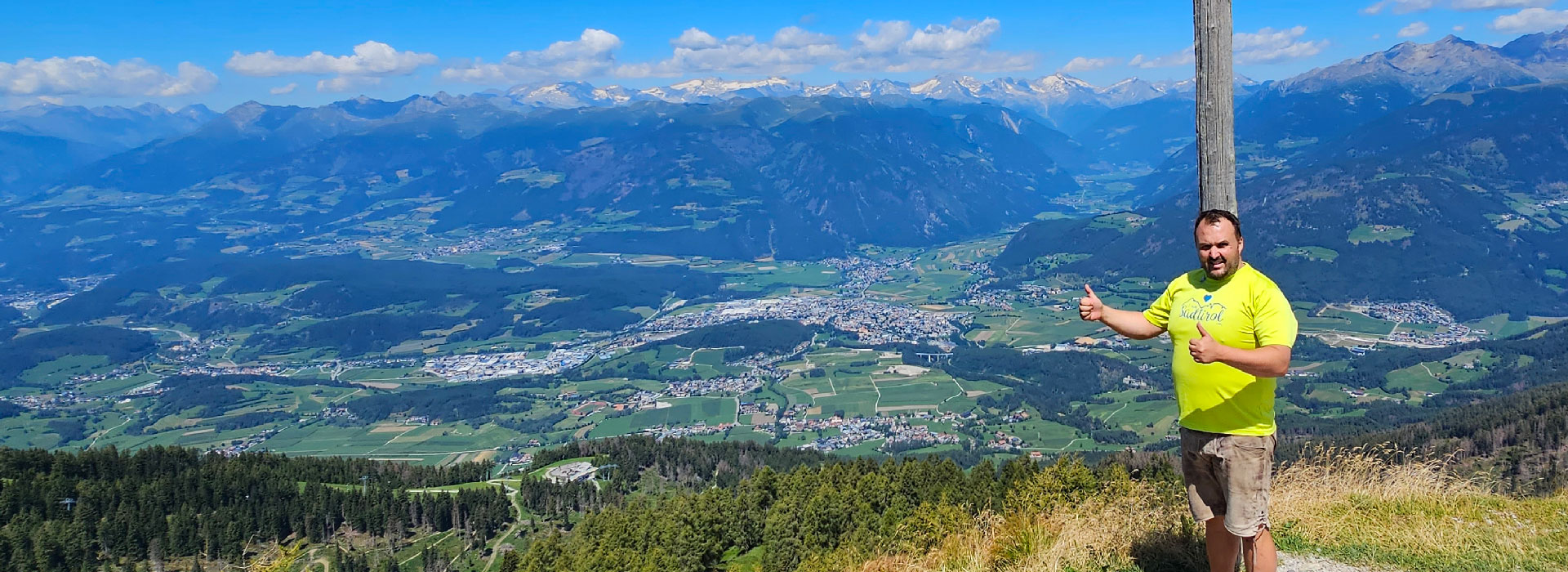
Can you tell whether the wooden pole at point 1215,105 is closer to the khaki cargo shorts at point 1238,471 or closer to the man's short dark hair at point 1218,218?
the man's short dark hair at point 1218,218

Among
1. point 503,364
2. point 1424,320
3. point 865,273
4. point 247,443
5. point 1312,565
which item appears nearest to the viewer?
point 1312,565

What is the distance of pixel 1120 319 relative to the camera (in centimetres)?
642

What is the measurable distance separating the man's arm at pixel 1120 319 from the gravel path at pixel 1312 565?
3048mm

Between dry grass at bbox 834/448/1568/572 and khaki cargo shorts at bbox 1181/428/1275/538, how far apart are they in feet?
7.16

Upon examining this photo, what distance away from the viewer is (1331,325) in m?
113

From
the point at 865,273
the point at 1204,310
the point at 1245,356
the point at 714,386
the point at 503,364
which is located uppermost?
the point at 1204,310

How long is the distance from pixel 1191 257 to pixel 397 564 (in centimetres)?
14720

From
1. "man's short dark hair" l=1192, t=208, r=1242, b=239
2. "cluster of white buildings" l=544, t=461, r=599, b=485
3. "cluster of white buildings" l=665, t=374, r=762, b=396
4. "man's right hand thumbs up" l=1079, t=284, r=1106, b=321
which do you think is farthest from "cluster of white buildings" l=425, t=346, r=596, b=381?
"man's short dark hair" l=1192, t=208, r=1242, b=239

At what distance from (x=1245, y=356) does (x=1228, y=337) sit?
15.7 inches

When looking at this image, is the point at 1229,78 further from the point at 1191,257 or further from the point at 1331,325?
the point at 1191,257

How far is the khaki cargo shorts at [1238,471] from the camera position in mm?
5586

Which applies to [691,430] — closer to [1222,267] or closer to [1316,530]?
[1316,530]

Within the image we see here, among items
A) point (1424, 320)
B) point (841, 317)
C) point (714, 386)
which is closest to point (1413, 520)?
point (714, 386)

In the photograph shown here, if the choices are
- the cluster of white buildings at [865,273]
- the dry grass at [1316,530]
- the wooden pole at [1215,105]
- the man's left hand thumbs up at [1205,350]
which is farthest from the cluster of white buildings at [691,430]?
the cluster of white buildings at [865,273]
